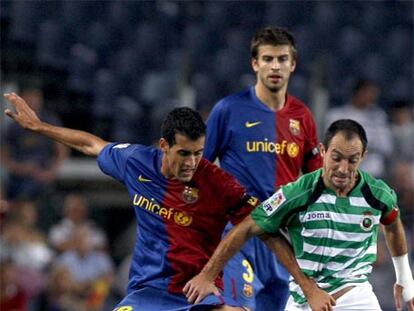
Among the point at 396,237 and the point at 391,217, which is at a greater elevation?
the point at 391,217

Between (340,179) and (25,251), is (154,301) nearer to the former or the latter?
(340,179)

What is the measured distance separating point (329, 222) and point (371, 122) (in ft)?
19.1

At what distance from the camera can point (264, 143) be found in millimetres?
7758

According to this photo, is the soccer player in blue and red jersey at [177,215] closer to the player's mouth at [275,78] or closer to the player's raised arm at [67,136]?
the player's raised arm at [67,136]

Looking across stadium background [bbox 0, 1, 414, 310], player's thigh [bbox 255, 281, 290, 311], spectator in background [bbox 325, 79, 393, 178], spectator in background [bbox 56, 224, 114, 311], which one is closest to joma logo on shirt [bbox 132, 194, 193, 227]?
player's thigh [bbox 255, 281, 290, 311]

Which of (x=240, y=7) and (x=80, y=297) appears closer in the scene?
(x=80, y=297)

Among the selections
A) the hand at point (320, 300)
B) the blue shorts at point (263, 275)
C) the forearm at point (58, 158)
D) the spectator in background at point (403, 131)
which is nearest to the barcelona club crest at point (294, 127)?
the blue shorts at point (263, 275)

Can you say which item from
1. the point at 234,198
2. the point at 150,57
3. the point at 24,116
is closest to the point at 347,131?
the point at 234,198

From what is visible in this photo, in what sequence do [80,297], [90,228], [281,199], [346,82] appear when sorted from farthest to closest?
[346,82], [90,228], [80,297], [281,199]

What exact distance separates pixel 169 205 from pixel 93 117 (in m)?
7.30

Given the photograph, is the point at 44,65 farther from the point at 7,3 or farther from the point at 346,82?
the point at 346,82

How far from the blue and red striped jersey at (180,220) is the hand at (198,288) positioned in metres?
0.18

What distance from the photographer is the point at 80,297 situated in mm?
12188

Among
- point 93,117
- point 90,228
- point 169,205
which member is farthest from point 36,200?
point 169,205
